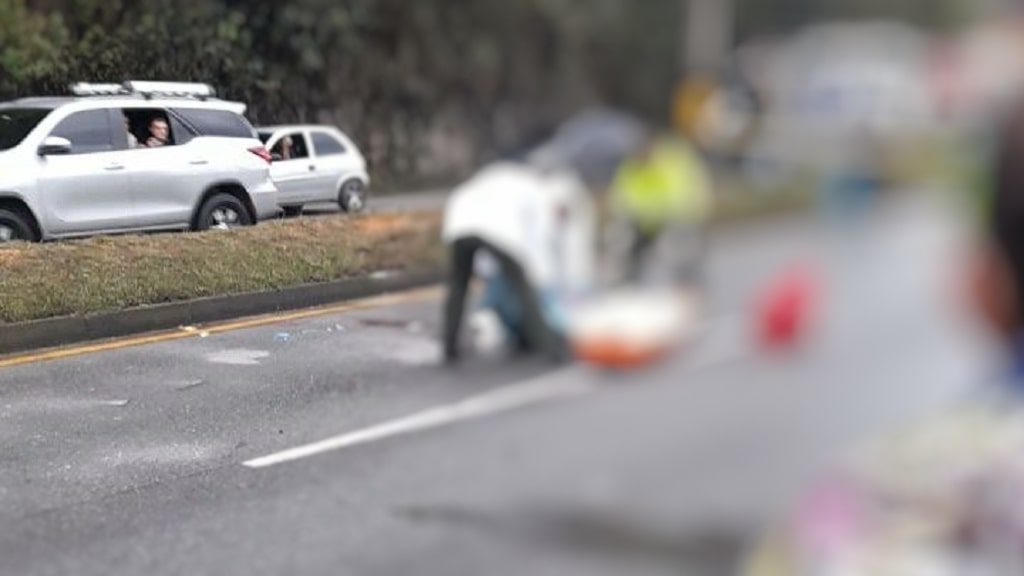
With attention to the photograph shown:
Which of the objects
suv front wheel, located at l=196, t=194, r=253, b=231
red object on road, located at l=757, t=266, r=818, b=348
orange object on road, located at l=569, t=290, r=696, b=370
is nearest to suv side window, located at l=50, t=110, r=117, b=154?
suv front wheel, located at l=196, t=194, r=253, b=231

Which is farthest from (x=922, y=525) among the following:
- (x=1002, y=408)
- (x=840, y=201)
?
(x=840, y=201)

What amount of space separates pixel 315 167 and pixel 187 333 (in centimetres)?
22

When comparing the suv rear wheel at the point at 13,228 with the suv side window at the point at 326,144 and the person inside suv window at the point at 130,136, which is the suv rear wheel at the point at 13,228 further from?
the suv side window at the point at 326,144

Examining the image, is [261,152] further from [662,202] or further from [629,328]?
[662,202]

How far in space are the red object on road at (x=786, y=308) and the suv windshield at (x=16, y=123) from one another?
14.1ft

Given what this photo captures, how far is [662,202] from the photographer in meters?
3.74

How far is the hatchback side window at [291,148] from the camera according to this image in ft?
4.14

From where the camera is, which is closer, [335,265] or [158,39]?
[158,39]

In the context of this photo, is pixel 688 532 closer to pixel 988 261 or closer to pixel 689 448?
pixel 689 448

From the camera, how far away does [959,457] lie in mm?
2197

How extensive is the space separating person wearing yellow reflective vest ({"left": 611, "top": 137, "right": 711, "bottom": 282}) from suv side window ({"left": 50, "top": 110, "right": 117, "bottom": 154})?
1690mm

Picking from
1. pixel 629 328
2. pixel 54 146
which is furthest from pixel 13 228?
pixel 629 328

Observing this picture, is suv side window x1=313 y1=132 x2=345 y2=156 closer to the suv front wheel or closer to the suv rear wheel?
the suv front wheel

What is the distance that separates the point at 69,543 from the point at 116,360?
24 centimetres
